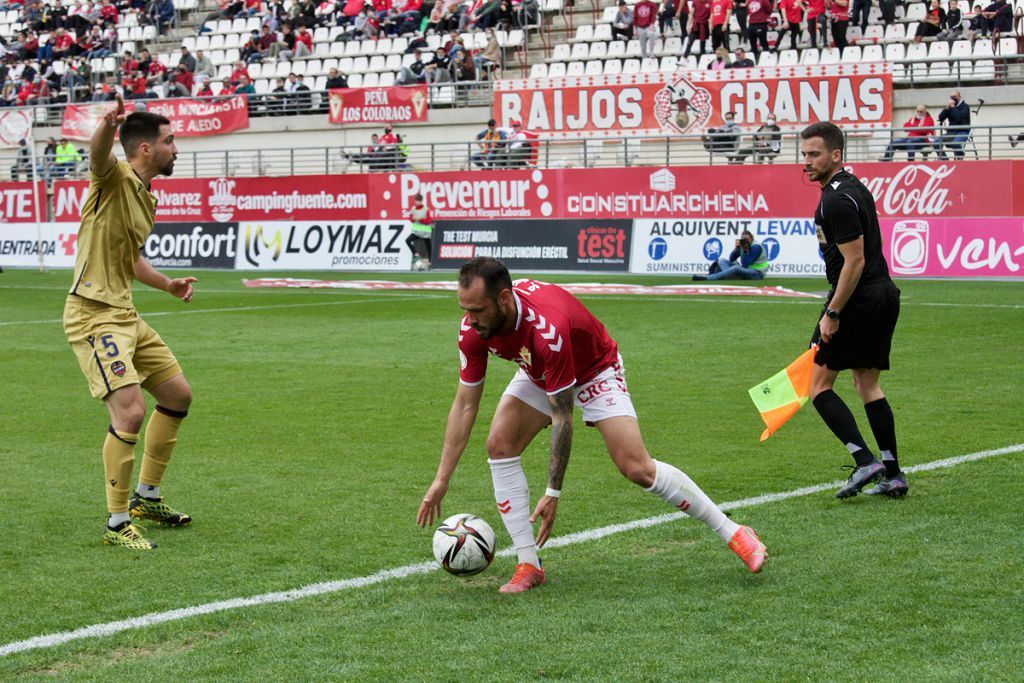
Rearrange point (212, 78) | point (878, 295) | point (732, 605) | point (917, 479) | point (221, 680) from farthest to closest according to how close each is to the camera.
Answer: point (212, 78) < point (917, 479) < point (878, 295) < point (732, 605) < point (221, 680)

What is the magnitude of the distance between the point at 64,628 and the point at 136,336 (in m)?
2.19

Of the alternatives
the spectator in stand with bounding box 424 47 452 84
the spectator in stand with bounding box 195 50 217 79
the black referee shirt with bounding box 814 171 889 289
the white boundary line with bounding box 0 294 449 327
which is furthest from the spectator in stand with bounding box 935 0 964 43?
the black referee shirt with bounding box 814 171 889 289

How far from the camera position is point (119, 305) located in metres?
7.27

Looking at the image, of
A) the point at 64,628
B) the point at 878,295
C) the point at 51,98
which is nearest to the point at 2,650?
the point at 64,628

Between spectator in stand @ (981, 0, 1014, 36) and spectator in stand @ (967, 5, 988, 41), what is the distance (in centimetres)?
23

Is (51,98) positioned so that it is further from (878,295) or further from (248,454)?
(878,295)

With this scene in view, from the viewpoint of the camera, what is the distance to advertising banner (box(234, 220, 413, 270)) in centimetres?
3111

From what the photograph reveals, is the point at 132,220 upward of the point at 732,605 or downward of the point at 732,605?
upward

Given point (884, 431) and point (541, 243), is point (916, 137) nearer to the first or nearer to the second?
point (541, 243)

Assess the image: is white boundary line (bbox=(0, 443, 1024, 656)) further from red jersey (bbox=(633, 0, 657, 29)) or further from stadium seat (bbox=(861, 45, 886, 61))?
red jersey (bbox=(633, 0, 657, 29))

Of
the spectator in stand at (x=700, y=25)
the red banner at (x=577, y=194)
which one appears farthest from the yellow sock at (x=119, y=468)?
the spectator in stand at (x=700, y=25)

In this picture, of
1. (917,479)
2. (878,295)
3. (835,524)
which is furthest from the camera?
(917,479)

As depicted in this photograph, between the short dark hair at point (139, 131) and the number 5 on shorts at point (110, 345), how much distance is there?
3.25 feet

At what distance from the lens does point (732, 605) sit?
556 cm
